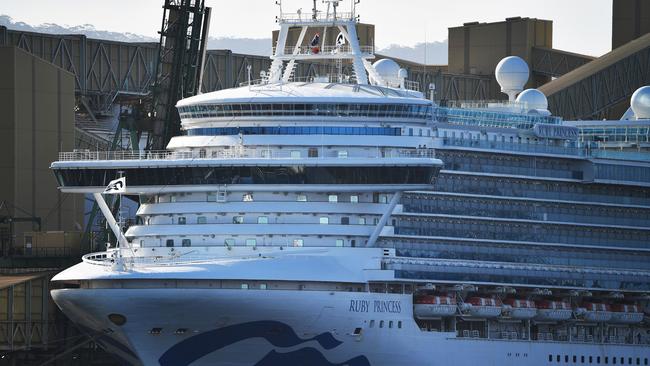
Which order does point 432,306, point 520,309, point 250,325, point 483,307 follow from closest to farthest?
point 250,325
point 432,306
point 483,307
point 520,309

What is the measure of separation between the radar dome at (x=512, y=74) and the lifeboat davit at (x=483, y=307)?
17.8 m

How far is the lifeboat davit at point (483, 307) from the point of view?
7250cm

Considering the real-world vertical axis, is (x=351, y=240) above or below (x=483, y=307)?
above

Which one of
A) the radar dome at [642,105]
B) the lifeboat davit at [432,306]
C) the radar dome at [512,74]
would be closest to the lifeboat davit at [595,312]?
the lifeboat davit at [432,306]

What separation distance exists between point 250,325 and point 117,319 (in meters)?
4.57

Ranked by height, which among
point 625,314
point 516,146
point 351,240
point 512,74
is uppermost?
point 512,74

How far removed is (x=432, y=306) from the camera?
7056cm

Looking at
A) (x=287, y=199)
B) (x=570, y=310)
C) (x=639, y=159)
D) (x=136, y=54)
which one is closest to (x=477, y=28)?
(x=136, y=54)

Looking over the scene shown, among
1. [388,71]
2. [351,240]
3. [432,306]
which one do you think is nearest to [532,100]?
[388,71]

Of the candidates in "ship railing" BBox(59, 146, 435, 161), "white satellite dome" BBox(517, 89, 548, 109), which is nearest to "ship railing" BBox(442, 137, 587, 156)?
"ship railing" BBox(59, 146, 435, 161)

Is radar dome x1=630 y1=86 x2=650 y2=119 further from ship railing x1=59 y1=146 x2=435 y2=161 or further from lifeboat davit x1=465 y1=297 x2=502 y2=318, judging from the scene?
ship railing x1=59 y1=146 x2=435 y2=161

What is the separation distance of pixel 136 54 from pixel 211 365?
36.4m

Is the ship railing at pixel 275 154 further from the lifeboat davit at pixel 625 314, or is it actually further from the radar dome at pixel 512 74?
the radar dome at pixel 512 74

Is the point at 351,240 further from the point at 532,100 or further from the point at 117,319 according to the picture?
the point at 532,100
